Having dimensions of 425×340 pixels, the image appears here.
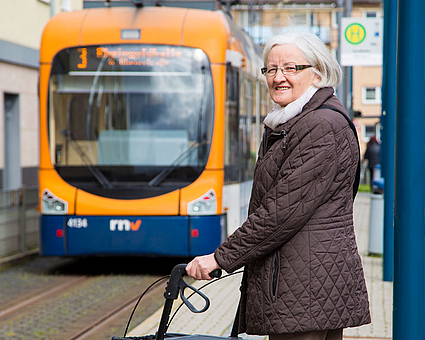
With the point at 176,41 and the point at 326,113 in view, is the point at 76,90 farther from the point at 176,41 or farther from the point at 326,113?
the point at 326,113

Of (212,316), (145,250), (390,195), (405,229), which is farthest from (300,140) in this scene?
(145,250)

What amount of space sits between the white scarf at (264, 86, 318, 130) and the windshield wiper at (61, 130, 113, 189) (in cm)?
616

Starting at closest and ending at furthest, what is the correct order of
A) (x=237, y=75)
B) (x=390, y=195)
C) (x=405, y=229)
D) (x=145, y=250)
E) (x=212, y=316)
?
(x=405, y=229)
(x=212, y=316)
(x=390, y=195)
(x=145, y=250)
(x=237, y=75)

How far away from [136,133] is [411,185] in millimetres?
5937

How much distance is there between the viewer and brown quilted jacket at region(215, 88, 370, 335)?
250 centimetres

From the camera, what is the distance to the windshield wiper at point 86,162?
870 cm

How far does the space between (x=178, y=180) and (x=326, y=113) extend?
614 centimetres

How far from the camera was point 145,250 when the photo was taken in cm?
850

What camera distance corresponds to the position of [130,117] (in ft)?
28.9

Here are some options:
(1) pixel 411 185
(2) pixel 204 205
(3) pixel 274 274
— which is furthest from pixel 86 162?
(3) pixel 274 274

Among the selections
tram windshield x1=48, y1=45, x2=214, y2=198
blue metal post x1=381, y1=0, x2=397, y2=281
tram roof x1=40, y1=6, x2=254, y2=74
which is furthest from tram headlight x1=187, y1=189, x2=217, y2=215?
blue metal post x1=381, y1=0, x2=397, y2=281

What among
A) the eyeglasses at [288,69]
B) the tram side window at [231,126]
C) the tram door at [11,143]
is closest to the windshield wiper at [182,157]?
the tram side window at [231,126]

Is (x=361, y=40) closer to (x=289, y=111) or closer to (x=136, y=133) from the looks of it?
(x=136, y=133)

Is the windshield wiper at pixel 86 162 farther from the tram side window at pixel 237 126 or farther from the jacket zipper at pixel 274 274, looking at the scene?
the jacket zipper at pixel 274 274
